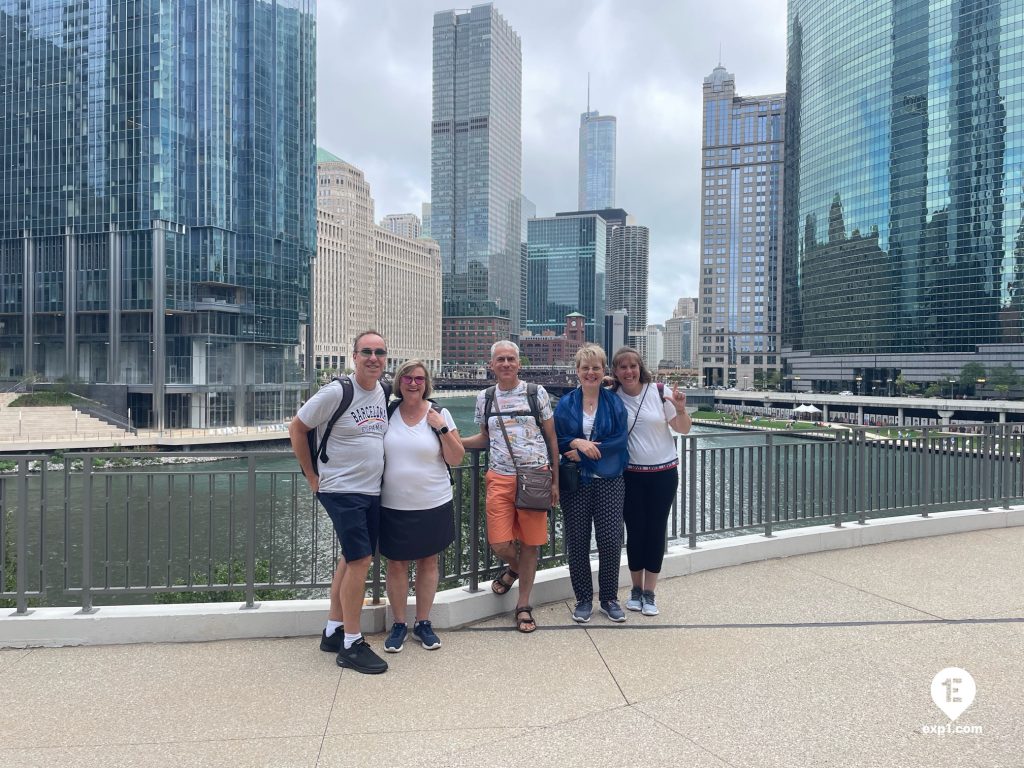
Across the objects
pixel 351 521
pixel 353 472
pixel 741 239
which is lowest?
pixel 351 521

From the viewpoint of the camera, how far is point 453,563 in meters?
5.23

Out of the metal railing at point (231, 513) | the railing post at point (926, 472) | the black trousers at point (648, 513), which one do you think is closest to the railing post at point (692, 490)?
the metal railing at point (231, 513)

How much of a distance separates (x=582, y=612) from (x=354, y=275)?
152m

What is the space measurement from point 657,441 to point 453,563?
6.01ft

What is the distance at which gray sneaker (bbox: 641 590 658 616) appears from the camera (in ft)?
15.8

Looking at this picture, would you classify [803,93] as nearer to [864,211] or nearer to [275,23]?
[864,211]

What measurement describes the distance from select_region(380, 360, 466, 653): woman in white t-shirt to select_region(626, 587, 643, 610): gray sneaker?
153 cm

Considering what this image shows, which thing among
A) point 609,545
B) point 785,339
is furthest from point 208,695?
point 785,339

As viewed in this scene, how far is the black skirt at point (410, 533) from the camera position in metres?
4.15

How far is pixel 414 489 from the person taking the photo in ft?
13.6

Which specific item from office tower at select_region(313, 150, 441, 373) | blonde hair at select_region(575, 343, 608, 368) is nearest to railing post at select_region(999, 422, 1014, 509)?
blonde hair at select_region(575, 343, 608, 368)

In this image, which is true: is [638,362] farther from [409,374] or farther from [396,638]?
[396,638]

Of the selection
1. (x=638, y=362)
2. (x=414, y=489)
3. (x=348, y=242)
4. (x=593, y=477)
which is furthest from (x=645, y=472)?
(x=348, y=242)

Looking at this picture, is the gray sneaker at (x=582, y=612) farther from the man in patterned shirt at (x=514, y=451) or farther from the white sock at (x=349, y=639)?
the white sock at (x=349, y=639)
